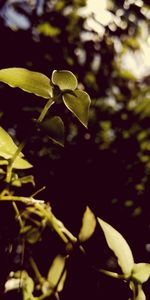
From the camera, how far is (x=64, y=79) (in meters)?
0.51

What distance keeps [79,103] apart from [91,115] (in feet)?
5.34

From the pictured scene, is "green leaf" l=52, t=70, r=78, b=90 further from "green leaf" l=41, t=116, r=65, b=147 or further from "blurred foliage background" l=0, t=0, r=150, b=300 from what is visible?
"blurred foliage background" l=0, t=0, r=150, b=300

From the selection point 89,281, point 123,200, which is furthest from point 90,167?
point 89,281

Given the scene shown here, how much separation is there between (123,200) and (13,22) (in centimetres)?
113

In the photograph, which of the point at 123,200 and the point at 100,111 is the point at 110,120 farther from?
the point at 123,200

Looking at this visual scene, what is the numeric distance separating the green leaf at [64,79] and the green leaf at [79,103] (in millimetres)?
12

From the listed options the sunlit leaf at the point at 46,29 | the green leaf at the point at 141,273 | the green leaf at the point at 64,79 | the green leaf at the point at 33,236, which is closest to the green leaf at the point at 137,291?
the green leaf at the point at 141,273

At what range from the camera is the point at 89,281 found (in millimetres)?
595

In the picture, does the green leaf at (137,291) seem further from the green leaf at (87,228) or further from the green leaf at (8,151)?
the green leaf at (8,151)

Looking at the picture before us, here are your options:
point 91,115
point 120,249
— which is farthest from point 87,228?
point 91,115

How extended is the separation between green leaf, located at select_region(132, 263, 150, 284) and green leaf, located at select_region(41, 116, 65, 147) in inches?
6.9

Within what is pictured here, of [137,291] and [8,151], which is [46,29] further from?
[137,291]

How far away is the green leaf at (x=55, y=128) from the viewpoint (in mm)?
498

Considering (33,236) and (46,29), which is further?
(46,29)
